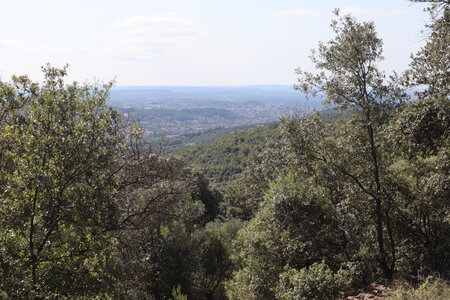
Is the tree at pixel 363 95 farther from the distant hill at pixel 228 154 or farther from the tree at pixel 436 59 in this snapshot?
the distant hill at pixel 228 154

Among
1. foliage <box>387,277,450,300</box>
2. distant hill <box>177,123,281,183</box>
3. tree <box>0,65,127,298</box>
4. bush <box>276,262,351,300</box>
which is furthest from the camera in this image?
distant hill <box>177,123,281,183</box>

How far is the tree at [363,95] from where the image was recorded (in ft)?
36.8

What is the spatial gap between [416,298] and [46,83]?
13.0 metres

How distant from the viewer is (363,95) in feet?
37.4

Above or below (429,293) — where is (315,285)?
below

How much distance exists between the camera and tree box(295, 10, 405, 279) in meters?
11.2

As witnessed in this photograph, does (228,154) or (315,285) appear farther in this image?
(228,154)

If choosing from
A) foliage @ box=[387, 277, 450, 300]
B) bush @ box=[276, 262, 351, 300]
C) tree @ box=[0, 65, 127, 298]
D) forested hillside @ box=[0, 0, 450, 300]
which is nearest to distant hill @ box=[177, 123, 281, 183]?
forested hillside @ box=[0, 0, 450, 300]

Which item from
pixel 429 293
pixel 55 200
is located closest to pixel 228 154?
pixel 55 200

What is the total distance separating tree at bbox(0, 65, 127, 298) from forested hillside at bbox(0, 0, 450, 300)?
0.14 ft

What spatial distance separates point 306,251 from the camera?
10859 millimetres

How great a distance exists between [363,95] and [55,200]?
408 inches

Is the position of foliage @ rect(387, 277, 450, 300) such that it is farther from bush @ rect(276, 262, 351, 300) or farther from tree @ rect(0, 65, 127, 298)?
tree @ rect(0, 65, 127, 298)

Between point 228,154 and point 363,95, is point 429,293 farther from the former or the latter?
point 228,154
